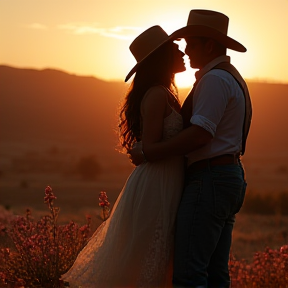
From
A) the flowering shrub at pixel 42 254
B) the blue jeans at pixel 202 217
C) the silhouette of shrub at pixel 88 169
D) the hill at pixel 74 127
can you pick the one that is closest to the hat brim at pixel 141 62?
the blue jeans at pixel 202 217

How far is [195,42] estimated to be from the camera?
196 inches

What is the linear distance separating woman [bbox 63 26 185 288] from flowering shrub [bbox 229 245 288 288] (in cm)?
192

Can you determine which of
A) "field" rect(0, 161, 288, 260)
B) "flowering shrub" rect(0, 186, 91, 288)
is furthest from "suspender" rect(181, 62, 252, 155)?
"field" rect(0, 161, 288, 260)

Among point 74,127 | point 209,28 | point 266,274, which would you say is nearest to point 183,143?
point 209,28

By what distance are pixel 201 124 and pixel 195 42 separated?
660 mm

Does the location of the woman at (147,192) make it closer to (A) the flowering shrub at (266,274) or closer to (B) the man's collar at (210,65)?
(B) the man's collar at (210,65)

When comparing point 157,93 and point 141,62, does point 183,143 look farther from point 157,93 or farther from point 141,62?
point 141,62

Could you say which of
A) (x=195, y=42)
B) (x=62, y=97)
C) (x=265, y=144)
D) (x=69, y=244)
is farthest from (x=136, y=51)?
(x=62, y=97)

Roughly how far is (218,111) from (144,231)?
0.96 m

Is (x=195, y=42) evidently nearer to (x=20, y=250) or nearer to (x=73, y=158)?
(x=20, y=250)

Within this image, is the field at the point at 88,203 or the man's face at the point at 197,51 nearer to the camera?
the man's face at the point at 197,51

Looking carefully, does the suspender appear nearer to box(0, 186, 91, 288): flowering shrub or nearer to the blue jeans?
the blue jeans

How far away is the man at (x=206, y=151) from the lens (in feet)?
15.3

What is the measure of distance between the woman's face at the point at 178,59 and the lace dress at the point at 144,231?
32cm
